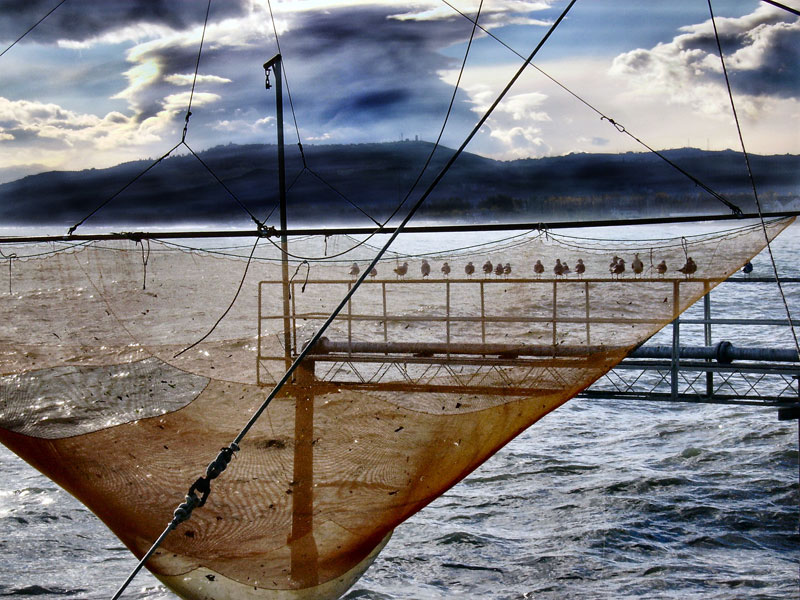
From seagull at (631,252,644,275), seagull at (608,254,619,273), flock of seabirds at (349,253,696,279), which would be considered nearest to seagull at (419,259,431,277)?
flock of seabirds at (349,253,696,279)

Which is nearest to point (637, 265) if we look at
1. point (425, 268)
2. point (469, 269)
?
point (469, 269)

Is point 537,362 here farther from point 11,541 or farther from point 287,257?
point 11,541

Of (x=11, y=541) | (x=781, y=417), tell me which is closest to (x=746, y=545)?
(x=781, y=417)

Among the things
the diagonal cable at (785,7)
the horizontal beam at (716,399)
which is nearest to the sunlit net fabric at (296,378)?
the diagonal cable at (785,7)

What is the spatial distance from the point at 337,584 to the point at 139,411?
4.93 feet

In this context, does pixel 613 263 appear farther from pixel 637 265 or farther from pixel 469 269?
pixel 469 269

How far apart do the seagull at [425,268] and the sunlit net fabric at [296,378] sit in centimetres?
5

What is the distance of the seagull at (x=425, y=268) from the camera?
6.42 metres

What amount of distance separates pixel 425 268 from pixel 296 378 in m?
2.49

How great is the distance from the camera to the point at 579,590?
6840mm

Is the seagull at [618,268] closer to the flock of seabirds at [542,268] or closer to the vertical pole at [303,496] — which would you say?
the flock of seabirds at [542,268]

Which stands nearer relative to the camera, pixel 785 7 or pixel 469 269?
pixel 785 7

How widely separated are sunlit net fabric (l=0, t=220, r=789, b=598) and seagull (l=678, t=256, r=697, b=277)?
0.07m

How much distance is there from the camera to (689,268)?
17.9ft
